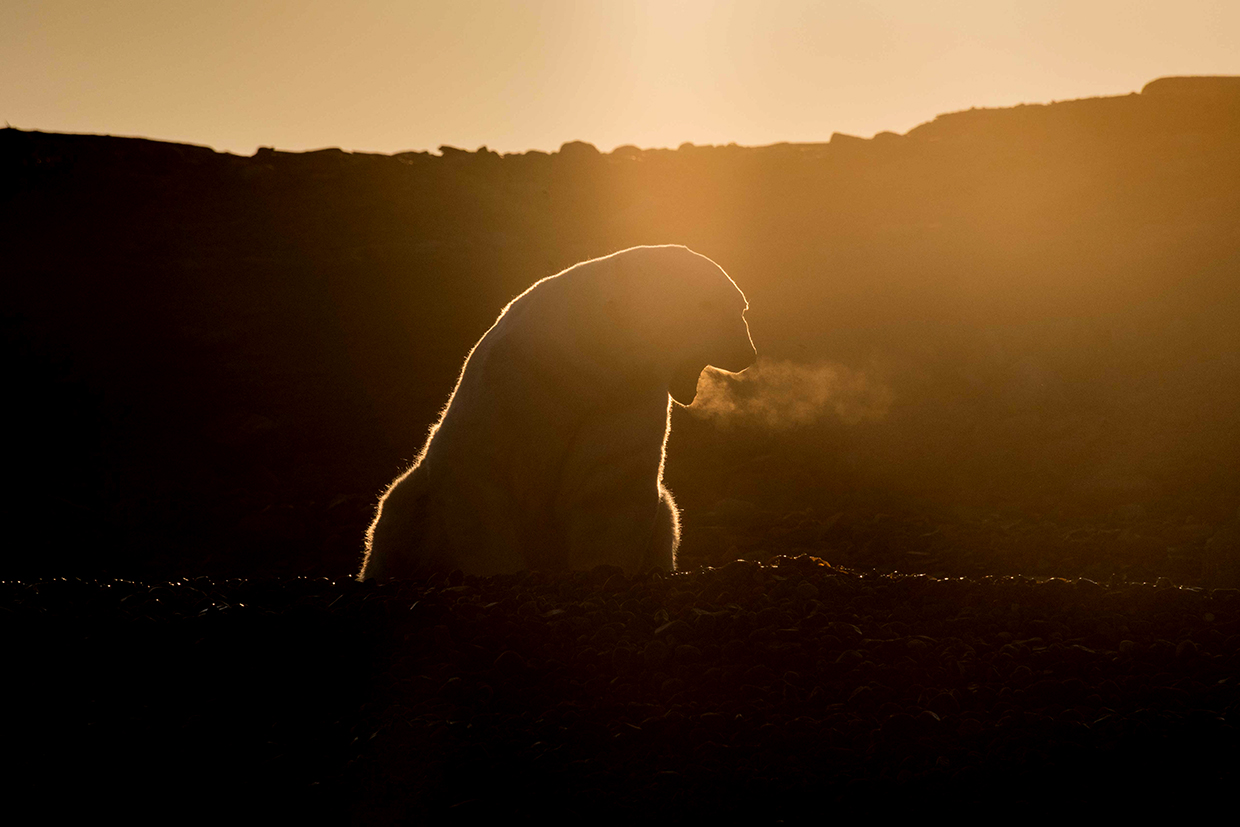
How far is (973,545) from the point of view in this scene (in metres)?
11.5

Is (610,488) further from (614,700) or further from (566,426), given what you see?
(614,700)

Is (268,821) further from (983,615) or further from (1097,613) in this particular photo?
(1097,613)

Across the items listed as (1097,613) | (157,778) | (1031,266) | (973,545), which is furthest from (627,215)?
(157,778)

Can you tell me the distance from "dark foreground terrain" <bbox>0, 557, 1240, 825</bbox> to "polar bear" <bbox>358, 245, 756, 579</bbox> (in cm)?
79

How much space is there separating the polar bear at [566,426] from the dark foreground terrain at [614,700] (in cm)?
79

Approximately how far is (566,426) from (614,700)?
2323 millimetres

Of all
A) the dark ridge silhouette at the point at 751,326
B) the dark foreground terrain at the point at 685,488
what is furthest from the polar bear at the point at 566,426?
the dark ridge silhouette at the point at 751,326

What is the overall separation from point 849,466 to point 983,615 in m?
10.8

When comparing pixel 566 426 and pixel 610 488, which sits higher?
pixel 566 426

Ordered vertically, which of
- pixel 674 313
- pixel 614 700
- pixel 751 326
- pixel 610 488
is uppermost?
pixel 751 326

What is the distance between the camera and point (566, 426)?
5.72 metres

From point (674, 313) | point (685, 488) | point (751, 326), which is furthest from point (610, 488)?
point (751, 326)

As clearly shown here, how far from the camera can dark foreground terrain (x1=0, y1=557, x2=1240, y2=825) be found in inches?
115

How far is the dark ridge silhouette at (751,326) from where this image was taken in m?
12.7
